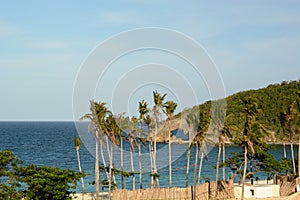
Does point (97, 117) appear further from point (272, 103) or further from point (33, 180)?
point (272, 103)

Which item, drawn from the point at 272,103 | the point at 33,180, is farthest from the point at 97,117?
the point at 272,103

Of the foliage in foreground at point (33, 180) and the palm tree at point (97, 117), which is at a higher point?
the palm tree at point (97, 117)

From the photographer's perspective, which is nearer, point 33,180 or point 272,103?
point 33,180

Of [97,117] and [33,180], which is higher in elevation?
[97,117]

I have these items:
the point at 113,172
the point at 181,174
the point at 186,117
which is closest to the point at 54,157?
the point at 181,174

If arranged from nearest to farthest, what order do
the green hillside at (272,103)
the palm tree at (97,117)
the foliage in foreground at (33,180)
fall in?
the foliage in foreground at (33,180)
the palm tree at (97,117)
the green hillside at (272,103)

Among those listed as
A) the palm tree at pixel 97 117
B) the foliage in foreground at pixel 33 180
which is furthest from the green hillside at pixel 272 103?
the foliage in foreground at pixel 33 180

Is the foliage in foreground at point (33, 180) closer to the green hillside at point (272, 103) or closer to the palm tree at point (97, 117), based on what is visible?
the palm tree at point (97, 117)

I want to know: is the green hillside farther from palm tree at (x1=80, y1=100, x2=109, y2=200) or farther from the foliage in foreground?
the foliage in foreground

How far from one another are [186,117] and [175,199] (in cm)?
667

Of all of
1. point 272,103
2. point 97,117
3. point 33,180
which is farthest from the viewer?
point 272,103

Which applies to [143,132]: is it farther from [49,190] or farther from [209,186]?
[49,190]

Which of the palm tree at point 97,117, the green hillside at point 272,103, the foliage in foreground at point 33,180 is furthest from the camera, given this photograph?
the green hillside at point 272,103

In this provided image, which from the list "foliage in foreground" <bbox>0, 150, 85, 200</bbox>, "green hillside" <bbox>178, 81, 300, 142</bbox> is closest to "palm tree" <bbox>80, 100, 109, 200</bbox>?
"foliage in foreground" <bbox>0, 150, 85, 200</bbox>
